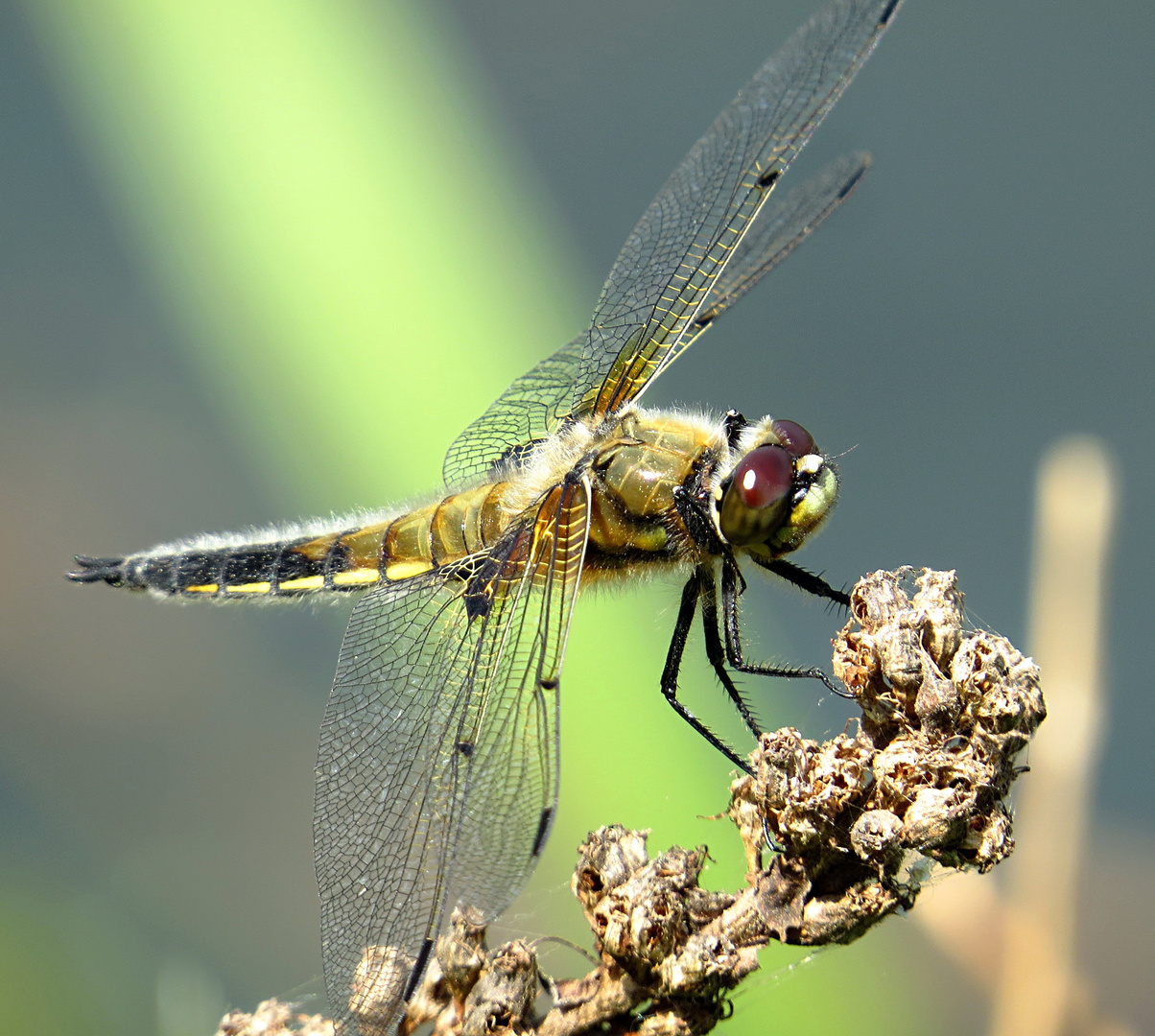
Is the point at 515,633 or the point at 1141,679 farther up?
the point at 1141,679

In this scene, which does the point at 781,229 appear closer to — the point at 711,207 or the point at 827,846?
the point at 711,207

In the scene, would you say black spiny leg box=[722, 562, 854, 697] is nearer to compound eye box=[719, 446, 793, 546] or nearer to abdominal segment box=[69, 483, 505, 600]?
compound eye box=[719, 446, 793, 546]

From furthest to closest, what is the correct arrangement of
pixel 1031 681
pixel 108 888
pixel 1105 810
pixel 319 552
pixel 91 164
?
pixel 91 164, pixel 108 888, pixel 1105 810, pixel 319 552, pixel 1031 681

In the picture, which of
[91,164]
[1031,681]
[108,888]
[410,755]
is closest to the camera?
[1031,681]

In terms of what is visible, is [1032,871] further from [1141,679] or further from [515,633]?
[1141,679]

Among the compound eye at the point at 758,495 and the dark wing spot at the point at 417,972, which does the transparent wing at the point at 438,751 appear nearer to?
the dark wing spot at the point at 417,972

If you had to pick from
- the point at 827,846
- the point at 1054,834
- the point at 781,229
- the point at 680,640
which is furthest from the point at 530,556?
the point at 1054,834

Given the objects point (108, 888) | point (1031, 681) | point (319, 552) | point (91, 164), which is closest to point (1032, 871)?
point (1031, 681)

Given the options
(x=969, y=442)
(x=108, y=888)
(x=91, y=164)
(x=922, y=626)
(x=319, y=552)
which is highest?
(x=91, y=164)
